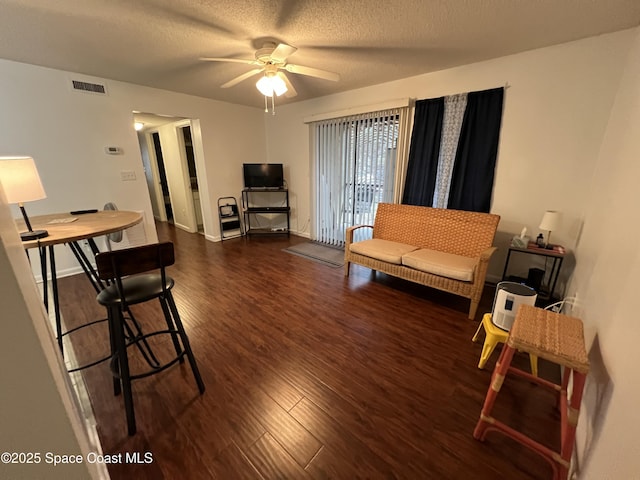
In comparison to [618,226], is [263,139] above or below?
above

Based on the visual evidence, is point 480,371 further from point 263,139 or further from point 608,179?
point 263,139

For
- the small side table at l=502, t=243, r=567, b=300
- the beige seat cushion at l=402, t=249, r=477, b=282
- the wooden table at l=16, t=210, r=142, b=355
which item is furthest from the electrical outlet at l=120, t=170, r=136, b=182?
the small side table at l=502, t=243, r=567, b=300

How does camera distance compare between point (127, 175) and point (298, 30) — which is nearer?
point (298, 30)

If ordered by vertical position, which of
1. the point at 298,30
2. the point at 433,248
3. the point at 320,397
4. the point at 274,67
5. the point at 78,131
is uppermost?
the point at 298,30

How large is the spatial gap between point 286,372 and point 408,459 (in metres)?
A: 0.84

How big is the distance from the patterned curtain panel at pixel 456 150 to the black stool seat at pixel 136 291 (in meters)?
3.00

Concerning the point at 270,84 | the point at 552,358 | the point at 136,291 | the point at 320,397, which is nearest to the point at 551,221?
the point at 552,358

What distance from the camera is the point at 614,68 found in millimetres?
2070

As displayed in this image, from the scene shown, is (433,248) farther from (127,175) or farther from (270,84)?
(127,175)

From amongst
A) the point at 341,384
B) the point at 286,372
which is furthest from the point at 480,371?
the point at 286,372

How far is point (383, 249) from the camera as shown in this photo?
285 centimetres

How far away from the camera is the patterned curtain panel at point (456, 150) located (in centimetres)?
270

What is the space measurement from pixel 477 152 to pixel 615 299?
85.3 inches

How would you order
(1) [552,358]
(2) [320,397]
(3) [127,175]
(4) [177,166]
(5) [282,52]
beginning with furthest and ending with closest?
(4) [177,166] < (3) [127,175] < (5) [282,52] < (2) [320,397] < (1) [552,358]
